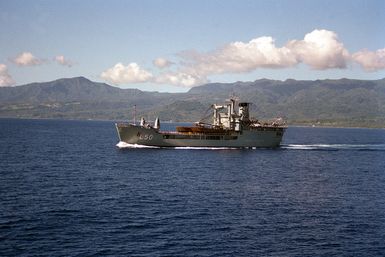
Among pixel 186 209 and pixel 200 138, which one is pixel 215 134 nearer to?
pixel 200 138

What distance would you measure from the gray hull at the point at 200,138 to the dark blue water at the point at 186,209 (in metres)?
35.2

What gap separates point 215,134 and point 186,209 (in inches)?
3694

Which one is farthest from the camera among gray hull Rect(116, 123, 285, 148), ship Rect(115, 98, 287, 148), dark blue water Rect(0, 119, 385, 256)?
ship Rect(115, 98, 287, 148)

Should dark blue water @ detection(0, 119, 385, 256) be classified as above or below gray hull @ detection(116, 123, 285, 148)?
below

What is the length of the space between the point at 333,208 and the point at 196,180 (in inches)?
1145

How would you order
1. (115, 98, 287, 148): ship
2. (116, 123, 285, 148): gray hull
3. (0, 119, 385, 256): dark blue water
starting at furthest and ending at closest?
1. (115, 98, 287, 148): ship
2. (116, 123, 285, 148): gray hull
3. (0, 119, 385, 256): dark blue water

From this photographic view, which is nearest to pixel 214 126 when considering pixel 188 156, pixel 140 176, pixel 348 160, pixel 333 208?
pixel 188 156

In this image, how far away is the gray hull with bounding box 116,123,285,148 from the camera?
144375mm

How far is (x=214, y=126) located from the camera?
15800cm

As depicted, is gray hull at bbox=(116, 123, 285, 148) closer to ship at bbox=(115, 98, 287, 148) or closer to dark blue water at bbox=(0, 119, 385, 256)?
ship at bbox=(115, 98, 287, 148)

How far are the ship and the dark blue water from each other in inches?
1402

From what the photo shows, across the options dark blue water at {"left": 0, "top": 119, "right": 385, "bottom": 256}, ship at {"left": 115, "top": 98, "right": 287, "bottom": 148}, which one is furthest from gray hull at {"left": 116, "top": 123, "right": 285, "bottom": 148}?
dark blue water at {"left": 0, "top": 119, "right": 385, "bottom": 256}

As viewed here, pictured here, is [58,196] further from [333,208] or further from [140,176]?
[333,208]

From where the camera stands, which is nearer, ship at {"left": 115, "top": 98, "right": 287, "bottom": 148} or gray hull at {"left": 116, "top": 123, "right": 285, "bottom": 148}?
gray hull at {"left": 116, "top": 123, "right": 285, "bottom": 148}
